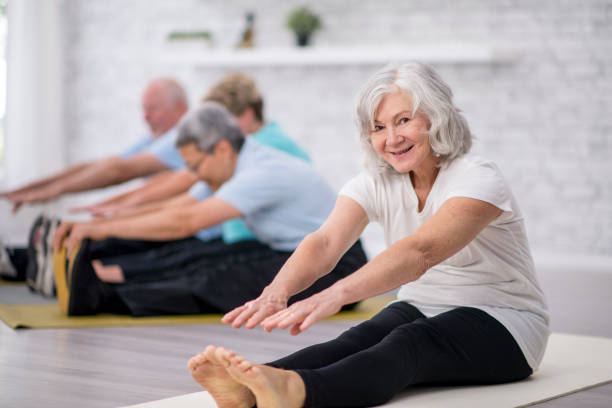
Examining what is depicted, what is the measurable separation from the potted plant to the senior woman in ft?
14.4

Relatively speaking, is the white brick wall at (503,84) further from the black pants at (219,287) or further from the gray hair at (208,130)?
the gray hair at (208,130)

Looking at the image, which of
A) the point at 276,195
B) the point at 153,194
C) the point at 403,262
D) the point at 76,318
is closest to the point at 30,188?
the point at 153,194

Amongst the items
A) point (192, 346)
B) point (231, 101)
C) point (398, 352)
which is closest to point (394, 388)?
point (398, 352)

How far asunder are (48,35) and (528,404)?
6.45m

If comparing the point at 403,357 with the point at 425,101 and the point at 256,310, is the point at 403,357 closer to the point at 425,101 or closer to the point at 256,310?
the point at 256,310

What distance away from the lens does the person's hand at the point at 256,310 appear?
5.65ft

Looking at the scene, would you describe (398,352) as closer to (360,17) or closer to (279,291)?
(279,291)

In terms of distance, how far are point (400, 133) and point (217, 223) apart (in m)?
1.54

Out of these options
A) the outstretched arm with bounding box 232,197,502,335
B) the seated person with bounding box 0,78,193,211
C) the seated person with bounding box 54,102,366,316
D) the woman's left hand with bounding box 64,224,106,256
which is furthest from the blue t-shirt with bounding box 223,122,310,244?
the outstretched arm with bounding box 232,197,502,335

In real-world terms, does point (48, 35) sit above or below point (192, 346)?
above

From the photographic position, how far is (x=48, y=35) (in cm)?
752

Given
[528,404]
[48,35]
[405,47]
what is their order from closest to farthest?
[528,404], [405,47], [48,35]

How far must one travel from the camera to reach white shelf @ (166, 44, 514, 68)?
5.86 m

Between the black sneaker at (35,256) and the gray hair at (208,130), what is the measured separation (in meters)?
0.84
